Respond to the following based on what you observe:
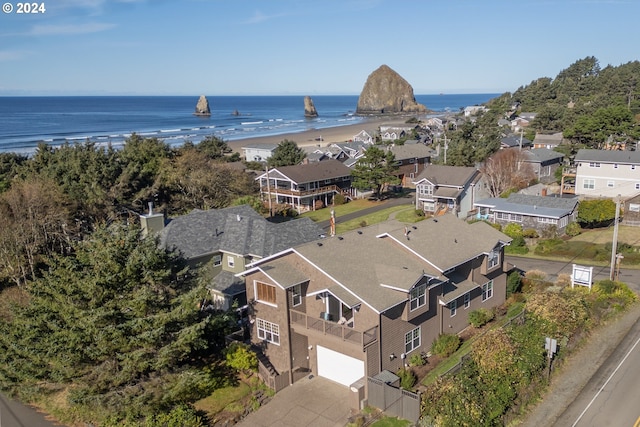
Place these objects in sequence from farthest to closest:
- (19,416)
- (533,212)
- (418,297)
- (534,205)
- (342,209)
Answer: (342,209) < (534,205) < (533,212) < (418,297) < (19,416)

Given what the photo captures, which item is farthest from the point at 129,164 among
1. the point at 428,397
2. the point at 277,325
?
the point at 428,397

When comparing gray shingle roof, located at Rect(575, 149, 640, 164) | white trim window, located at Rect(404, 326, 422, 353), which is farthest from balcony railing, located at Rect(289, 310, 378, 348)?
gray shingle roof, located at Rect(575, 149, 640, 164)

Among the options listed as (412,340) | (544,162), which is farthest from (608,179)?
(412,340)

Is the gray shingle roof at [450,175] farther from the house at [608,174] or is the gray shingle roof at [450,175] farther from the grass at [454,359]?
the grass at [454,359]

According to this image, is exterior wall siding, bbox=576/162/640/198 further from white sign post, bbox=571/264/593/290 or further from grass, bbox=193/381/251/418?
grass, bbox=193/381/251/418

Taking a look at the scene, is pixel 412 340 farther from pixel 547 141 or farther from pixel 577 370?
pixel 547 141

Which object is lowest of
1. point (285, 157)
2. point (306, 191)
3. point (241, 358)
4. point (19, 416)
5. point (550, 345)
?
point (19, 416)

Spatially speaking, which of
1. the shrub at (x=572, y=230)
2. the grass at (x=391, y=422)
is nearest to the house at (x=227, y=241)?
the grass at (x=391, y=422)
